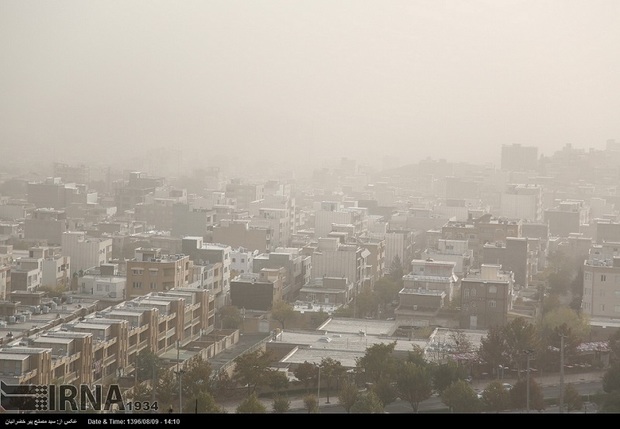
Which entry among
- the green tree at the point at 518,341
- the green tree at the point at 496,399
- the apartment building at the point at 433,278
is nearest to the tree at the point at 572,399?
A: the green tree at the point at 496,399

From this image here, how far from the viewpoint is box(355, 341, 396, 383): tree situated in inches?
164

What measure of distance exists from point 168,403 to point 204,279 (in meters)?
2.83

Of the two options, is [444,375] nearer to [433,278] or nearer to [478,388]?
[478,388]

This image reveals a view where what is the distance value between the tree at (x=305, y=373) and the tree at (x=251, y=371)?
0.44 feet

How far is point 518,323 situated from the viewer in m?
4.99

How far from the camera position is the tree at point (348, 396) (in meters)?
3.86

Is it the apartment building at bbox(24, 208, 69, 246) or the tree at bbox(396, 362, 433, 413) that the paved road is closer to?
the tree at bbox(396, 362, 433, 413)

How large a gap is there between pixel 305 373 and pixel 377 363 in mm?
313

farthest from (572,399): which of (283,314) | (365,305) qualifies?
(365,305)

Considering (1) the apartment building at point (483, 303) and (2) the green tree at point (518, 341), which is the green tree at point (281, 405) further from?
(1) the apartment building at point (483, 303)

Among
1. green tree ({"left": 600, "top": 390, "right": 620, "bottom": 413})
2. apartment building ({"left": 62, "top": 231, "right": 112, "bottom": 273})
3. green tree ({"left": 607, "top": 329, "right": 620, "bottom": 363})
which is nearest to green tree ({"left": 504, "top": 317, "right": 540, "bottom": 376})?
green tree ({"left": 607, "top": 329, "right": 620, "bottom": 363})

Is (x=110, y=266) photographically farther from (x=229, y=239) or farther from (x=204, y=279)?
(x=229, y=239)

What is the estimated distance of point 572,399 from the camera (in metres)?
4.02

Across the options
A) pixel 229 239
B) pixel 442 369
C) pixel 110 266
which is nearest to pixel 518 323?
pixel 442 369
